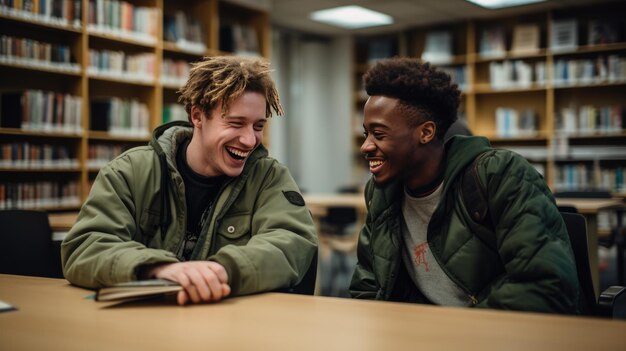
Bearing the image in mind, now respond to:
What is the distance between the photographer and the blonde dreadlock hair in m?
1.67

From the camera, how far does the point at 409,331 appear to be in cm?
101

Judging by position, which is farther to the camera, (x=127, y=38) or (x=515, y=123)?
(x=515, y=123)

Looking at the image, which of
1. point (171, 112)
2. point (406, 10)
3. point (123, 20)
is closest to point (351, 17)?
point (406, 10)

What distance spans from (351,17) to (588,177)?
3291mm

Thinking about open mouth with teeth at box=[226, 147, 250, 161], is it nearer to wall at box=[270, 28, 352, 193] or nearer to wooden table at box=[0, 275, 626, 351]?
wooden table at box=[0, 275, 626, 351]

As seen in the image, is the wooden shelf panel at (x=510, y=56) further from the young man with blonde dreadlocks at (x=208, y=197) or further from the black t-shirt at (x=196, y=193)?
the black t-shirt at (x=196, y=193)

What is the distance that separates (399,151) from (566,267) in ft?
1.78

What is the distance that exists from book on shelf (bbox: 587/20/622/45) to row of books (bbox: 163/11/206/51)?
4217mm

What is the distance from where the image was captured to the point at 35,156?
4566 mm

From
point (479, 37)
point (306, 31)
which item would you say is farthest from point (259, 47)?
point (479, 37)

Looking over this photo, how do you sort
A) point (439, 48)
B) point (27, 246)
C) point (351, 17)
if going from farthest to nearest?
point (439, 48)
point (351, 17)
point (27, 246)

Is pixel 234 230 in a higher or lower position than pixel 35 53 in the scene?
lower

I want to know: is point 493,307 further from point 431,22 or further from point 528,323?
point 431,22

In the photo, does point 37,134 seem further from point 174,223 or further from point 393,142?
point 393,142
